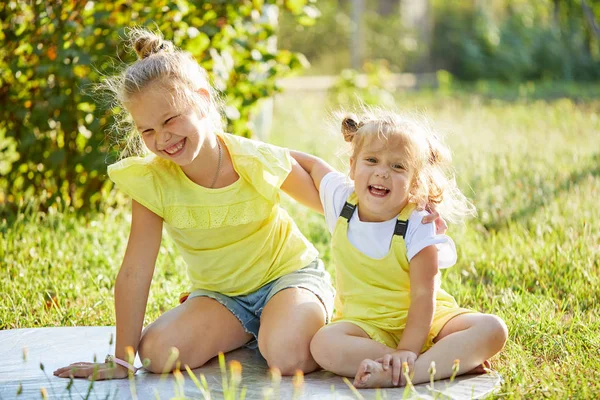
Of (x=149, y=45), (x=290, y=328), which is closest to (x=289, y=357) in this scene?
(x=290, y=328)

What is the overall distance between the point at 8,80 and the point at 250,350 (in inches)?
92.4

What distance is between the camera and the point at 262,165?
279cm

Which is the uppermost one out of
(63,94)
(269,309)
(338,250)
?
(63,94)

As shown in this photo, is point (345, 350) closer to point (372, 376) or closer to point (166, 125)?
point (372, 376)

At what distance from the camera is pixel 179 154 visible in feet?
8.57

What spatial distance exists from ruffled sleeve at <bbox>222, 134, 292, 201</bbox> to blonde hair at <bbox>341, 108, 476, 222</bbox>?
255 mm

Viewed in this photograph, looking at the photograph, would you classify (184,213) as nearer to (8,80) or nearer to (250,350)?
(250,350)

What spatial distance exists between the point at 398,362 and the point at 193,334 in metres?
0.71

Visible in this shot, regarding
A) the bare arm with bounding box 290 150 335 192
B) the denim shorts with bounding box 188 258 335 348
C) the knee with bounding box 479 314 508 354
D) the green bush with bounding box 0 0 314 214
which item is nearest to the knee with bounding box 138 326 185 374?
the denim shorts with bounding box 188 258 335 348

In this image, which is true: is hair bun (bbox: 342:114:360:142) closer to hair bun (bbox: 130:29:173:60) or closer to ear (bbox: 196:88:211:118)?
ear (bbox: 196:88:211:118)

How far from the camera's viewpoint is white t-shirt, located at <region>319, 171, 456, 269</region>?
255 cm

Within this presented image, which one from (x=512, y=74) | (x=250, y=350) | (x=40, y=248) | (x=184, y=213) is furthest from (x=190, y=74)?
(x=512, y=74)

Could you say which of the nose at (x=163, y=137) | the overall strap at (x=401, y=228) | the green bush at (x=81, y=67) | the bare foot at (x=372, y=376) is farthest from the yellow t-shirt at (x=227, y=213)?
the green bush at (x=81, y=67)

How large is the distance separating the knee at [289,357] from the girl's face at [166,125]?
67 centimetres
